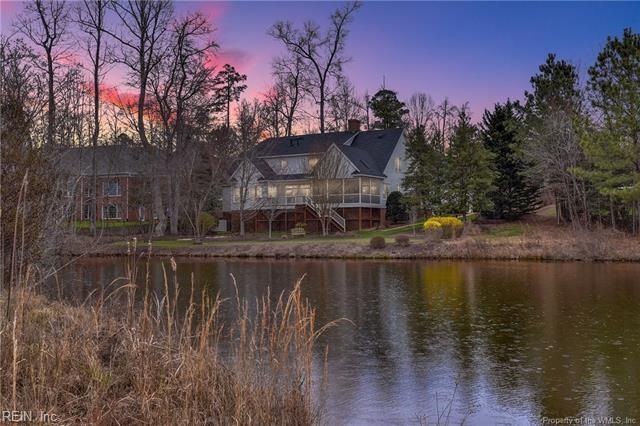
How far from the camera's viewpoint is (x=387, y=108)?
211 ft

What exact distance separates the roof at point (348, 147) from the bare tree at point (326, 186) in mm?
2312

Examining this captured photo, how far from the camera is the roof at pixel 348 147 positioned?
154 feet

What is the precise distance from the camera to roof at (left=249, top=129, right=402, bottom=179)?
4684cm

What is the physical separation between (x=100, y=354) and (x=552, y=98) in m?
39.2

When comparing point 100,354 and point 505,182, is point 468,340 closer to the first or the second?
point 100,354

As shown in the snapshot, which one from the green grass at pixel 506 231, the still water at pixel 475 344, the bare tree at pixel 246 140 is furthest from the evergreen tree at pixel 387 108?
the still water at pixel 475 344

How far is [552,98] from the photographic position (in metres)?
39.8

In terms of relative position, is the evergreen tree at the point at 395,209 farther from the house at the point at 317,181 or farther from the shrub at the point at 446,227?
the shrub at the point at 446,227

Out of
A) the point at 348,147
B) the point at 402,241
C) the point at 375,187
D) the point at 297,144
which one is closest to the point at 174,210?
the point at 297,144

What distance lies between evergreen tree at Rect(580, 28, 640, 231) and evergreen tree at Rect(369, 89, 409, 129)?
3361cm

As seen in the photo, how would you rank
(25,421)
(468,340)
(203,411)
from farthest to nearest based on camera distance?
1. (468,340)
2. (203,411)
3. (25,421)

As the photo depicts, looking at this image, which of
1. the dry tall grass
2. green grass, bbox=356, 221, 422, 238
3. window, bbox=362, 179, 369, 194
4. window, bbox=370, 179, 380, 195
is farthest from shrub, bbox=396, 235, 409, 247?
the dry tall grass

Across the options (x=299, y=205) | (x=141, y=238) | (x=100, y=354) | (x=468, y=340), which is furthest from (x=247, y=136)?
(x=100, y=354)

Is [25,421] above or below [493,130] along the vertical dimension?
below
